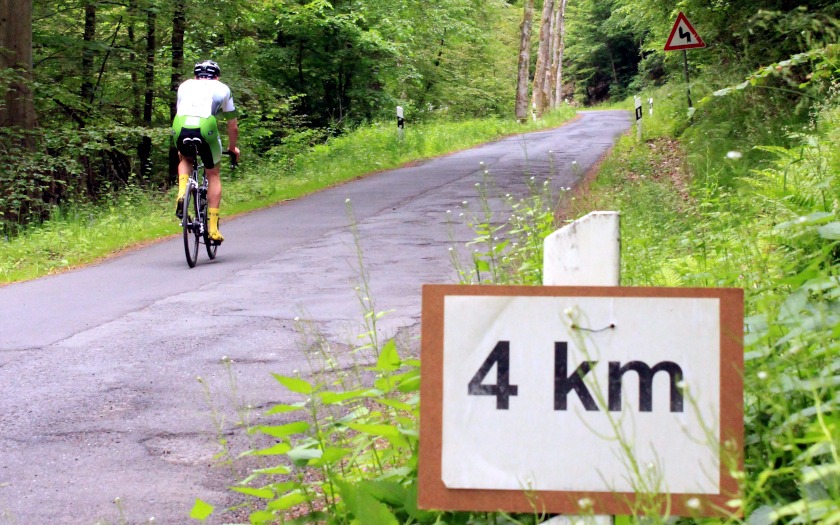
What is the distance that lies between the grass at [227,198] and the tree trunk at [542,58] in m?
14.4

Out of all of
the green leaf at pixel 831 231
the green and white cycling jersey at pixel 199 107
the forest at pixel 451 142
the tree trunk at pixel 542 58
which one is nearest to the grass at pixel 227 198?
the forest at pixel 451 142

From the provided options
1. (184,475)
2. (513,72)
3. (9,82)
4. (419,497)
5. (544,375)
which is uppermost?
(513,72)

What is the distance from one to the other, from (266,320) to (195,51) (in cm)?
1939

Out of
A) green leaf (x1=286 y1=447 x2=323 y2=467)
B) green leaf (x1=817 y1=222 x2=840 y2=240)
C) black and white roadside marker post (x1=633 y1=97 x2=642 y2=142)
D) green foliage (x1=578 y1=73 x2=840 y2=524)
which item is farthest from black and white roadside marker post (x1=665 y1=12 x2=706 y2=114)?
green leaf (x1=286 y1=447 x2=323 y2=467)

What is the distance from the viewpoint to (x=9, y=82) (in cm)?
1612

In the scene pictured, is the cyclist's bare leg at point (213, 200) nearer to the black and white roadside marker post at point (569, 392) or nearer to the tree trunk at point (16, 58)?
the tree trunk at point (16, 58)

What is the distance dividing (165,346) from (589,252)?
502cm

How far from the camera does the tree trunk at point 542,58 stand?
152ft

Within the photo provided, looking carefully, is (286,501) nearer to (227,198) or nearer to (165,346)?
(165,346)

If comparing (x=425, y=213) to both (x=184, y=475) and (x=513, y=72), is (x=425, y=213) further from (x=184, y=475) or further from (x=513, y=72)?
(x=513, y=72)

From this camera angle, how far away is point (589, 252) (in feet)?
7.49

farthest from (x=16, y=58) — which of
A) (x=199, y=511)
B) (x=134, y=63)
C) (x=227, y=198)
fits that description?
(x=199, y=511)

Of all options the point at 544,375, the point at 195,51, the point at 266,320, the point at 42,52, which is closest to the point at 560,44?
the point at 195,51

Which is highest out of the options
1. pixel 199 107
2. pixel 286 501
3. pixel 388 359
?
pixel 199 107
